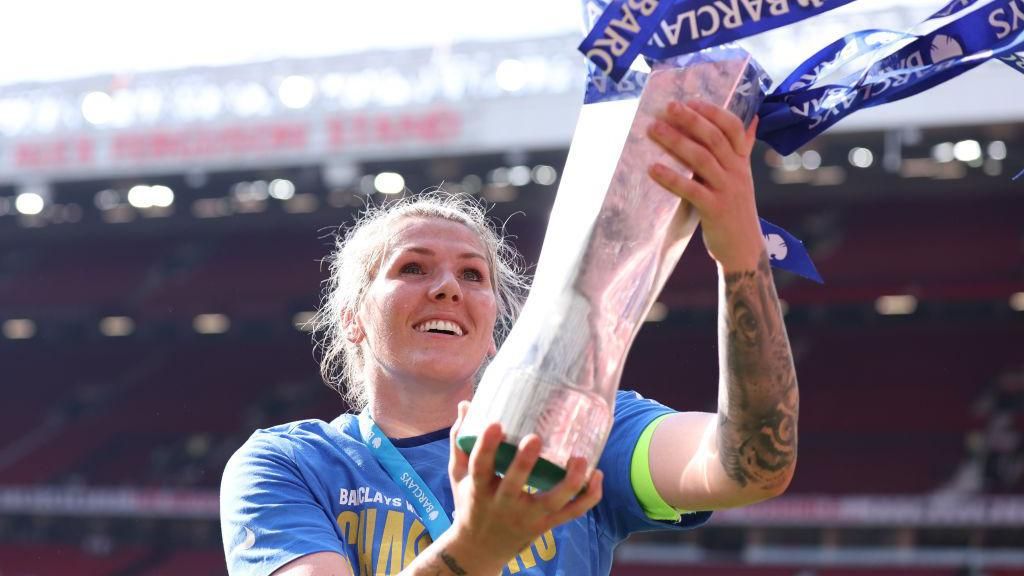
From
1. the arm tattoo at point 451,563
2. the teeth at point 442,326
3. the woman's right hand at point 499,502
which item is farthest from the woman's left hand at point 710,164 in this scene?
the teeth at point 442,326

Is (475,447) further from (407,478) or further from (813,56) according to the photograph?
(813,56)

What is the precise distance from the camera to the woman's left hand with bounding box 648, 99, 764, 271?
1.39m

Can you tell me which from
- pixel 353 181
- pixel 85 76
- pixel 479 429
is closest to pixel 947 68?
pixel 479 429

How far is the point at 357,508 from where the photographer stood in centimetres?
187

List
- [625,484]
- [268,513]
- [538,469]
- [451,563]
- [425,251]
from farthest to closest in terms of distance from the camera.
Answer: [425,251]
[625,484]
[268,513]
[451,563]
[538,469]

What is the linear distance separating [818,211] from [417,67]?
7309 mm

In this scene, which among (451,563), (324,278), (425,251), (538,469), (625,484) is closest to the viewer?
(538,469)

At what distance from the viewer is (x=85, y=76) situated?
15555mm

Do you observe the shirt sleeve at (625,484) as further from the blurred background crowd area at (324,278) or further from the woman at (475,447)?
the blurred background crowd area at (324,278)

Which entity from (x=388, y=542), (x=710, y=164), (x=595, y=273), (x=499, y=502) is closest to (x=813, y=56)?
(x=710, y=164)

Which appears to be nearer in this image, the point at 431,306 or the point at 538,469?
the point at 538,469

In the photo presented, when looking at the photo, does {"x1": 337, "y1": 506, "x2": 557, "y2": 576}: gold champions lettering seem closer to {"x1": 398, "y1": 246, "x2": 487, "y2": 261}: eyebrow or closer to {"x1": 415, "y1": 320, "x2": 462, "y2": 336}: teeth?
{"x1": 415, "y1": 320, "x2": 462, "y2": 336}: teeth

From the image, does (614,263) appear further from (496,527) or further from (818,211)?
(818,211)

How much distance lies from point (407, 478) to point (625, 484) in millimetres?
323
